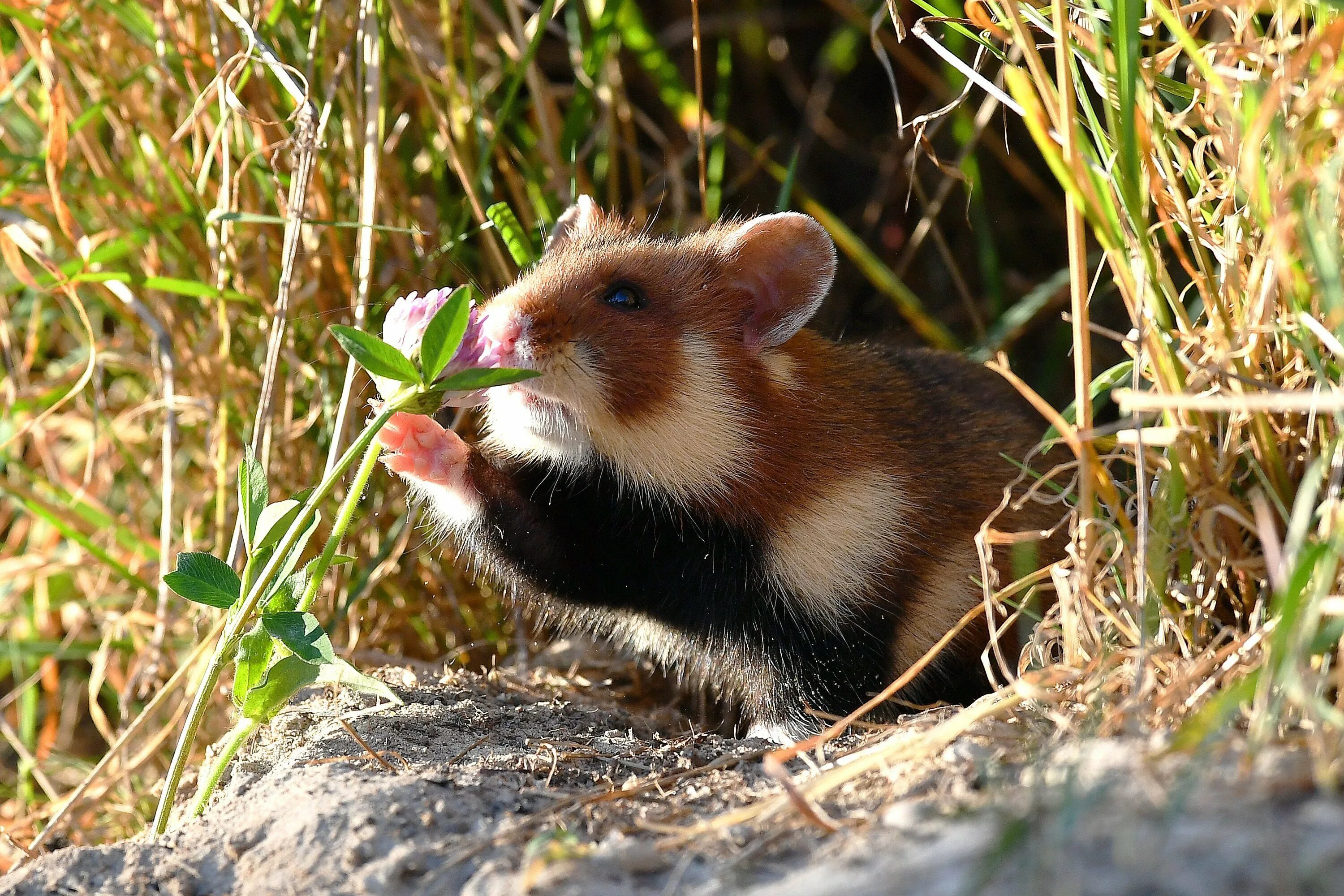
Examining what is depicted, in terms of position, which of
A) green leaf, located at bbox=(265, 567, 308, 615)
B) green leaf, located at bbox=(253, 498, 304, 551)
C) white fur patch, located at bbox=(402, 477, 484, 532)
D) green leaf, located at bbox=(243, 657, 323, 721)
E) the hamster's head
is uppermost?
the hamster's head

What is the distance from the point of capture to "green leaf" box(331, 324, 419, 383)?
6.88 ft

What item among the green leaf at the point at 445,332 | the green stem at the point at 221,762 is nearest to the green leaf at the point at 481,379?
the green leaf at the point at 445,332

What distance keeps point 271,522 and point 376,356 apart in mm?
422

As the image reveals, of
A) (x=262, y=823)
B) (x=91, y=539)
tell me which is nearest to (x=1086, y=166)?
(x=262, y=823)

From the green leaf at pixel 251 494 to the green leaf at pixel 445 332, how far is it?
17.1 inches

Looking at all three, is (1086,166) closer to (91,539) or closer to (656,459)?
(656,459)

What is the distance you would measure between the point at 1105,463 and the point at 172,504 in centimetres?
255

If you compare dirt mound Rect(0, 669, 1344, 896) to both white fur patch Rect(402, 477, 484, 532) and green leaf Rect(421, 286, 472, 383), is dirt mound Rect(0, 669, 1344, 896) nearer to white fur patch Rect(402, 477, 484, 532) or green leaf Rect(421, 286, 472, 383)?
white fur patch Rect(402, 477, 484, 532)

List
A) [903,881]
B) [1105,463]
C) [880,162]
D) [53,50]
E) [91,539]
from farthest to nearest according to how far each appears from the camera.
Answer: [880,162] → [91,539] → [53,50] → [1105,463] → [903,881]

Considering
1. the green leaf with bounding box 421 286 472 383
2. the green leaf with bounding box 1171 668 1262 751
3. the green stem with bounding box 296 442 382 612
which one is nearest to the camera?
the green leaf with bounding box 1171 668 1262 751

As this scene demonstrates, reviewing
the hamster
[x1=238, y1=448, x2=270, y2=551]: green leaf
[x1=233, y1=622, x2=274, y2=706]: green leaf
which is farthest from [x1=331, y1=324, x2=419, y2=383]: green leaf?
[x1=233, y1=622, x2=274, y2=706]: green leaf

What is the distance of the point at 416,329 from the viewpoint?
7.84ft

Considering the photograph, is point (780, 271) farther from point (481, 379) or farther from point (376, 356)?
point (376, 356)

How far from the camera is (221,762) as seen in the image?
231 cm
